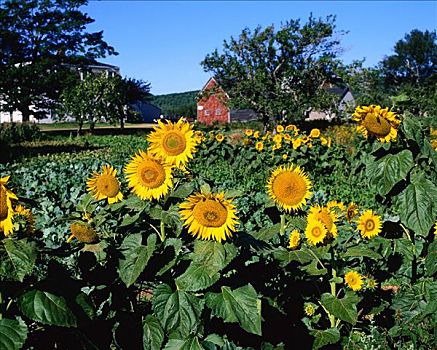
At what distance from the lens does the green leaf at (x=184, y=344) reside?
2.22 metres

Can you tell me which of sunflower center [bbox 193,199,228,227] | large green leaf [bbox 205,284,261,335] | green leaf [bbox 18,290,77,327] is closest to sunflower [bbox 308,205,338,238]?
large green leaf [bbox 205,284,261,335]

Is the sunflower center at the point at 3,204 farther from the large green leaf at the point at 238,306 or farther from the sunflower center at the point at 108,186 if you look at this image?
the large green leaf at the point at 238,306

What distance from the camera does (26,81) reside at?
3462 centimetres

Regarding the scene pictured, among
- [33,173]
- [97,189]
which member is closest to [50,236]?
[97,189]

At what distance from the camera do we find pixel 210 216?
2154 millimetres

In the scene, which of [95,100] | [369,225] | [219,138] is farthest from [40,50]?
[369,225]

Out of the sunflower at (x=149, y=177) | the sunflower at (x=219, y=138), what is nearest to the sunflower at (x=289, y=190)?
the sunflower at (x=149, y=177)

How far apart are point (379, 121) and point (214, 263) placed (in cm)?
125

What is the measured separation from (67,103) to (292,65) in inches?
471

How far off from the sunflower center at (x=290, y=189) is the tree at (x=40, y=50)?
33.7m

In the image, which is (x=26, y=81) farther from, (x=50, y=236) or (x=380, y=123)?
(x=380, y=123)

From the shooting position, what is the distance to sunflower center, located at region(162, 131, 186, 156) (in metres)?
2.38

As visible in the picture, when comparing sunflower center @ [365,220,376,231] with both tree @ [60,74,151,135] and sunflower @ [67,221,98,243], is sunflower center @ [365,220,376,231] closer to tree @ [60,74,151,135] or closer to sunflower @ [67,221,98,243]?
sunflower @ [67,221,98,243]

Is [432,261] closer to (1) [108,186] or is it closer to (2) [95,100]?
(1) [108,186]
